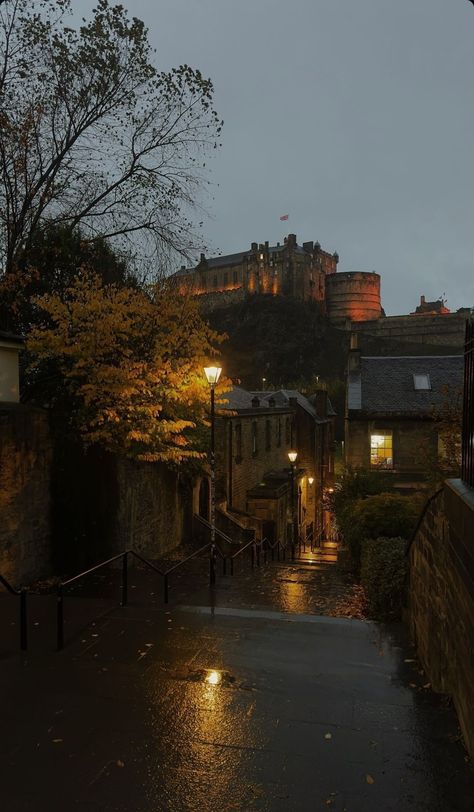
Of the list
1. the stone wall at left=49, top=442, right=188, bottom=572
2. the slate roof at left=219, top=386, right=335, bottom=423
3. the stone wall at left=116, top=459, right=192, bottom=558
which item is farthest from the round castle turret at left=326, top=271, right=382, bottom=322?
the stone wall at left=49, top=442, right=188, bottom=572

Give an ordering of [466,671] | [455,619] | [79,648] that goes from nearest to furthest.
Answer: [466,671] → [455,619] → [79,648]

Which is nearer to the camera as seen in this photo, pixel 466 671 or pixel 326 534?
pixel 466 671

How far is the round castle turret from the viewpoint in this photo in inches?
4119

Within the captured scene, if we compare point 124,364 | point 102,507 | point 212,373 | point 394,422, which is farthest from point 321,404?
point 124,364

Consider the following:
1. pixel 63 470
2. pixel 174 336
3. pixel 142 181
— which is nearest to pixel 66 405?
pixel 63 470

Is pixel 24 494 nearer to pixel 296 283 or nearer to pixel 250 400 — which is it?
pixel 250 400

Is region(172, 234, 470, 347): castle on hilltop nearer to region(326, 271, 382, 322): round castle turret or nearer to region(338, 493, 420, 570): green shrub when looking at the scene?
region(326, 271, 382, 322): round castle turret

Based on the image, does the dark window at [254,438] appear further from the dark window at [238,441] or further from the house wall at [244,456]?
the dark window at [238,441]

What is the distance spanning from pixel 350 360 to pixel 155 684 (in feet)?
81.4

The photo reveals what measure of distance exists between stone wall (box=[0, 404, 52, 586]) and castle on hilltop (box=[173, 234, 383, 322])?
92.8 meters

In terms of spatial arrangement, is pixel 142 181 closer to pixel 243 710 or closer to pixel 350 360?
pixel 243 710

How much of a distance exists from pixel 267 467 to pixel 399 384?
8.97m

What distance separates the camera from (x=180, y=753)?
14.1 feet

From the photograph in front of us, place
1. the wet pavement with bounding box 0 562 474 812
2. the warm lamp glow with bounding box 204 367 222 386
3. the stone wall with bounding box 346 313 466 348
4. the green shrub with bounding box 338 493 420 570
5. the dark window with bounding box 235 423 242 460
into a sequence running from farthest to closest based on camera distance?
the stone wall with bounding box 346 313 466 348 → the dark window with bounding box 235 423 242 460 → the green shrub with bounding box 338 493 420 570 → the warm lamp glow with bounding box 204 367 222 386 → the wet pavement with bounding box 0 562 474 812
